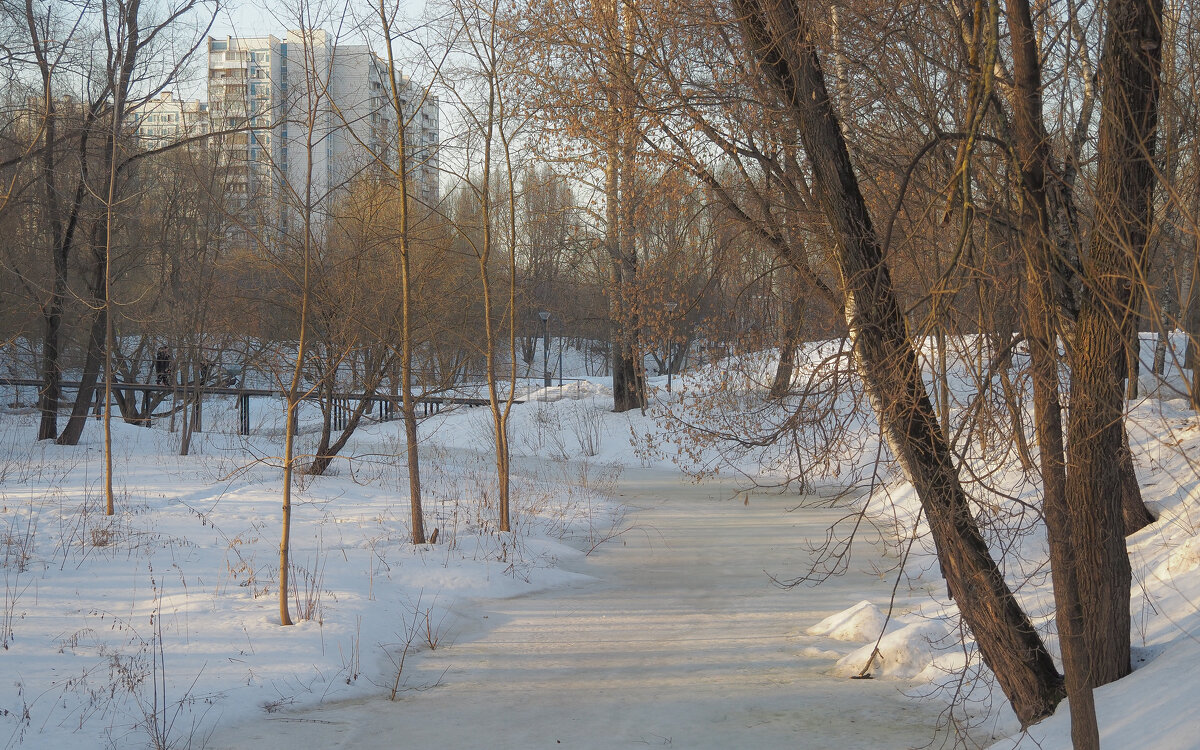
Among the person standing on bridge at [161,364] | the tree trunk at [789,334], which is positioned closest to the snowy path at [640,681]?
the tree trunk at [789,334]

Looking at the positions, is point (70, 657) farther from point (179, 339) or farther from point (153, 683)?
point (179, 339)

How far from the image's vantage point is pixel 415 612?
24.9 ft

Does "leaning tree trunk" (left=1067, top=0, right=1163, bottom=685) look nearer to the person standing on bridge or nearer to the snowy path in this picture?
the snowy path

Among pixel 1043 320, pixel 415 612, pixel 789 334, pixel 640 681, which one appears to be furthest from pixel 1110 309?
pixel 415 612

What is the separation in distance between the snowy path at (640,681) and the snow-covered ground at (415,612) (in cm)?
4

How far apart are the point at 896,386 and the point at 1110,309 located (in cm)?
99

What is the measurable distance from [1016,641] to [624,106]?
4.76 m

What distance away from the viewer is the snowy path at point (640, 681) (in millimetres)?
5285

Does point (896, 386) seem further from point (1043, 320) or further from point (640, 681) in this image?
point (640, 681)

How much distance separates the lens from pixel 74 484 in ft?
Result: 39.5

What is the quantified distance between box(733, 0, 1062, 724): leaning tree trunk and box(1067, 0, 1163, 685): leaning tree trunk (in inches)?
21.2

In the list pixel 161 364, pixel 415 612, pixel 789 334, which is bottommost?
pixel 415 612

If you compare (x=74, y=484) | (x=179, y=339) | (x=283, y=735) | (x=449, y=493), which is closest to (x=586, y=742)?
(x=283, y=735)

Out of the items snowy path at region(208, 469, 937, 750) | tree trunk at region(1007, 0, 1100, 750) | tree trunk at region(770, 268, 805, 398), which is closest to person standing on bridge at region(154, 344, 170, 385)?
snowy path at region(208, 469, 937, 750)
